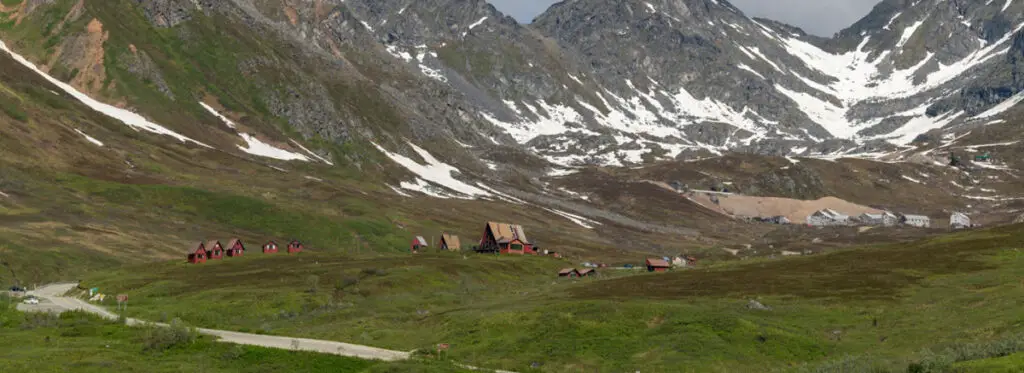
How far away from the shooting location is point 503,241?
595ft

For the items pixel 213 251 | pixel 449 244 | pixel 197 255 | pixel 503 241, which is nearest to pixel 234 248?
pixel 213 251

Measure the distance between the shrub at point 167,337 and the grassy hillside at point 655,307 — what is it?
13539 millimetres

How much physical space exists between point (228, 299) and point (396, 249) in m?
98.1

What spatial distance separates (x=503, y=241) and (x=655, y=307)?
344 feet

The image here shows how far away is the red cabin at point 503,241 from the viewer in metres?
182

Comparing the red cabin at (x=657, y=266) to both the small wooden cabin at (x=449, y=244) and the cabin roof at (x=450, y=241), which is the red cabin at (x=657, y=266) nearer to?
the small wooden cabin at (x=449, y=244)

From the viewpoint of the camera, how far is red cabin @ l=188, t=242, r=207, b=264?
480ft

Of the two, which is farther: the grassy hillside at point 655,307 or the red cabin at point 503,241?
the red cabin at point 503,241

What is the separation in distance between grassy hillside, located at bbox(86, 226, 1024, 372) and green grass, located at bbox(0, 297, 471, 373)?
37.8 ft

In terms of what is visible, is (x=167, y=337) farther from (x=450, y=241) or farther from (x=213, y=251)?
(x=450, y=241)

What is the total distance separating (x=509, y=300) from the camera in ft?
328

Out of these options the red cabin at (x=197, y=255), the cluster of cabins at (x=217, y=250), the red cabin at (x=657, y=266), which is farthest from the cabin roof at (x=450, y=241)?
the red cabin at (x=197, y=255)

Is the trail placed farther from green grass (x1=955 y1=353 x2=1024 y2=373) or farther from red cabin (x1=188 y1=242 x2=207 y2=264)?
red cabin (x1=188 y1=242 x2=207 y2=264)

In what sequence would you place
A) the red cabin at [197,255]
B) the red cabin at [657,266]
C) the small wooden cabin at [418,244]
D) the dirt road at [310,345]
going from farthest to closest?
1. the small wooden cabin at [418,244]
2. the red cabin at [657,266]
3. the red cabin at [197,255]
4. the dirt road at [310,345]
